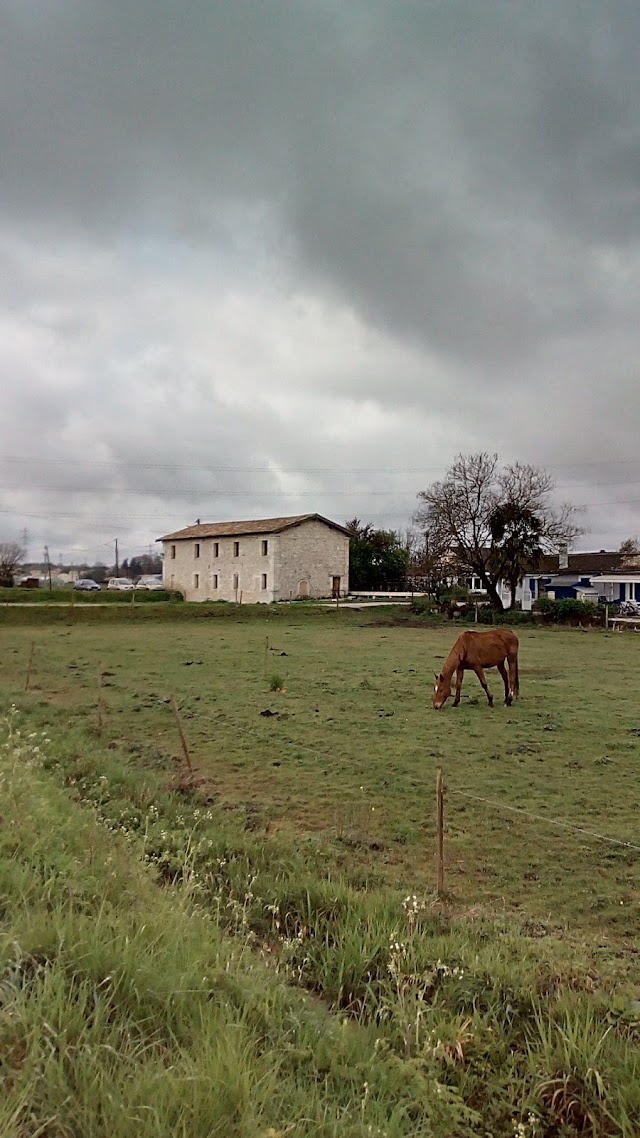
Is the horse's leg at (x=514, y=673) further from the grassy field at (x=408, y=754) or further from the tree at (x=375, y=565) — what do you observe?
the tree at (x=375, y=565)

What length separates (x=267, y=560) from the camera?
2133 inches

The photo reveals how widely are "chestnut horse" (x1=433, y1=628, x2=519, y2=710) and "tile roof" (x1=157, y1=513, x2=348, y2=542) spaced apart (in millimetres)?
38483

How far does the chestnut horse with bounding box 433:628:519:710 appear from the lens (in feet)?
48.9

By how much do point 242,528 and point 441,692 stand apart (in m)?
43.9

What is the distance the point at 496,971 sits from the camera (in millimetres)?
4086

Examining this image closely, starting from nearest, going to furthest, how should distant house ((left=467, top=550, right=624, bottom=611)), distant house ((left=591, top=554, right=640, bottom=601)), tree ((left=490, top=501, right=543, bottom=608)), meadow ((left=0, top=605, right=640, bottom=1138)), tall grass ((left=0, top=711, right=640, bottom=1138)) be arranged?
tall grass ((left=0, top=711, right=640, bottom=1138)) → meadow ((left=0, top=605, right=640, bottom=1138)) → tree ((left=490, top=501, right=543, bottom=608)) → distant house ((left=591, top=554, right=640, bottom=601)) → distant house ((left=467, top=550, right=624, bottom=611))

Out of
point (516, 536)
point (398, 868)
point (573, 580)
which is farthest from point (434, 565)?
point (398, 868)

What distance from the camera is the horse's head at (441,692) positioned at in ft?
48.0

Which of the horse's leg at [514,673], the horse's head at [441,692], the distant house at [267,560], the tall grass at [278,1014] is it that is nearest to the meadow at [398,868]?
the tall grass at [278,1014]

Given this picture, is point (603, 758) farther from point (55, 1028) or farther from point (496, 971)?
point (55, 1028)

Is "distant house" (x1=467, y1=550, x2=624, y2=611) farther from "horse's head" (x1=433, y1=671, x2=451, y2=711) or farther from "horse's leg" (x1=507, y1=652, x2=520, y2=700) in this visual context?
"horse's head" (x1=433, y1=671, x2=451, y2=711)

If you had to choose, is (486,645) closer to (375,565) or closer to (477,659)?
(477,659)

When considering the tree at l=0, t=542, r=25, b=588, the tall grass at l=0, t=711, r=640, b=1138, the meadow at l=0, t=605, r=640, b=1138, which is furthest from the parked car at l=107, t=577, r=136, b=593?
the tall grass at l=0, t=711, r=640, b=1138

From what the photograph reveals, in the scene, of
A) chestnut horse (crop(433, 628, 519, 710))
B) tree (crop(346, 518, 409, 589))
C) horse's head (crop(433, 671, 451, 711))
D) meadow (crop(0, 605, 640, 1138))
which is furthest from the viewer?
tree (crop(346, 518, 409, 589))
